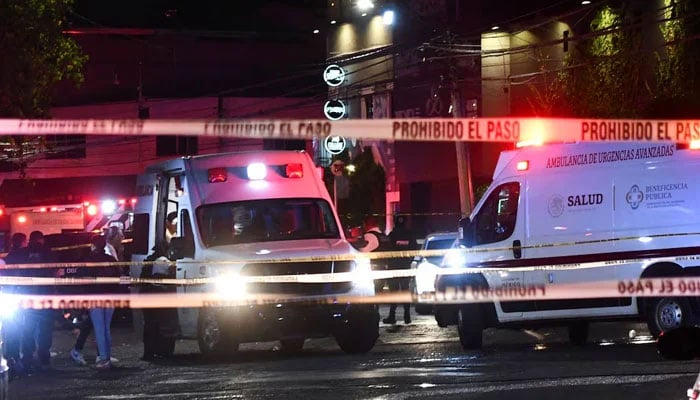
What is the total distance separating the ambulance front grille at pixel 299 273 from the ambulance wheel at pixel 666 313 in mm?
3621

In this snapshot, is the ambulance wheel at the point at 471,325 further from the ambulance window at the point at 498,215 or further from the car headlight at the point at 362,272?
the car headlight at the point at 362,272

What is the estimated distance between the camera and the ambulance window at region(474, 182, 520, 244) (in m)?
14.6

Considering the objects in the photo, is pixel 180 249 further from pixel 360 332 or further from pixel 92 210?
pixel 92 210

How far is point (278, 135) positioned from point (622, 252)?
19.5 feet

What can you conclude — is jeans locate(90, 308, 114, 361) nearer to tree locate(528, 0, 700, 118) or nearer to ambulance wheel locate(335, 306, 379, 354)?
ambulance wheel locate(335, 306, 379, 354)

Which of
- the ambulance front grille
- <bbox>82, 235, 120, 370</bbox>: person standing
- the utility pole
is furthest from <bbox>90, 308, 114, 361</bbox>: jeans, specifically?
the utility pole

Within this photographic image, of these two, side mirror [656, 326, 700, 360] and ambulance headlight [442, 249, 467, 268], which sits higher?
ambulance headlight [442, 249, 467, 268]

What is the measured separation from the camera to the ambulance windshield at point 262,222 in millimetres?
14727

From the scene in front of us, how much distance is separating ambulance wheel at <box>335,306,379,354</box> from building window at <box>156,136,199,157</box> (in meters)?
38.9

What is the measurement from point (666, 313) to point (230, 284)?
5075mm

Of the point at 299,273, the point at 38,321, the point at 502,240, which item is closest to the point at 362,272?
the point at 299,273

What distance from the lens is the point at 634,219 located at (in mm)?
13219

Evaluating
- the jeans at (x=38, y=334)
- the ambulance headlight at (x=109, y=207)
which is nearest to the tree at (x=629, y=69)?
the jeans at (x=38, y=334)

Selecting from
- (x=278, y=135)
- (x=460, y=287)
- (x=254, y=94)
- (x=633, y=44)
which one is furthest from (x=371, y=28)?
(x=278, y=135)
